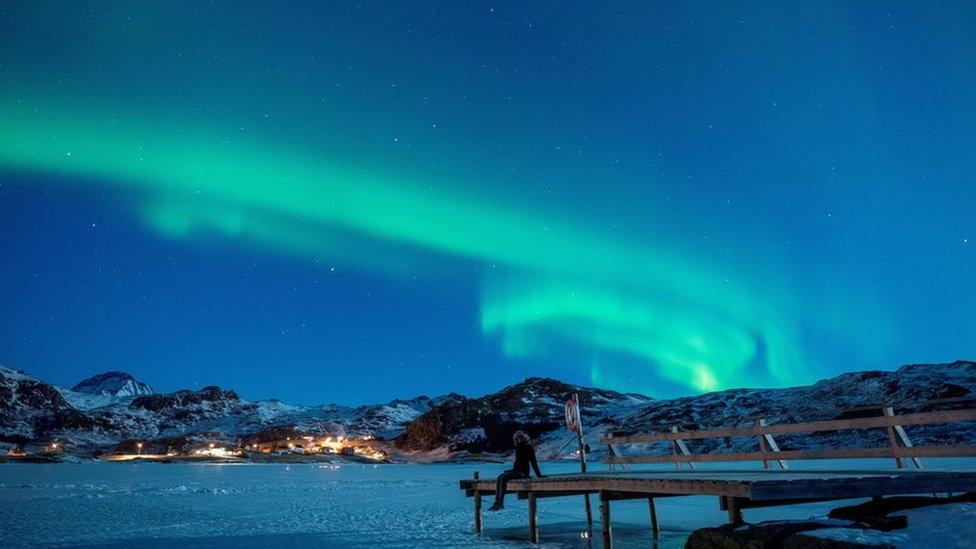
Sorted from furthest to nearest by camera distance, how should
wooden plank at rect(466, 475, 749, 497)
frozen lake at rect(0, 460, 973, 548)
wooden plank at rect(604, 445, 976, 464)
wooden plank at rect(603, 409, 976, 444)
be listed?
frozen lake at rect(0, 460, 973, 548) < wooden plank at rect(604, 445, 976, 464) < wooden plank at rect(603, 409, 976, 444) < wooden plank at rect(466, 475, 749, 497)

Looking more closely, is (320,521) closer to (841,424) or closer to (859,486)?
(841,424)

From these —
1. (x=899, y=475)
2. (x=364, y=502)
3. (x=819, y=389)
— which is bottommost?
(x=364, y=502)

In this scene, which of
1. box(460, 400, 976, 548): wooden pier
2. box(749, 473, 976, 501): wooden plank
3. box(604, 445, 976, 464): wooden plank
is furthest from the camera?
box(604, 445, 976, 464): wooden plank

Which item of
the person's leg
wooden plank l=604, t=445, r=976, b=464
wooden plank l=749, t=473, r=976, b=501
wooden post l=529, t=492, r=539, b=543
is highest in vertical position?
wooden plank l=604, t=445, r=976, b=464

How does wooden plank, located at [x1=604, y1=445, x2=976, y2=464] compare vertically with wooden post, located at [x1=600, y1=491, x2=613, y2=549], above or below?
above

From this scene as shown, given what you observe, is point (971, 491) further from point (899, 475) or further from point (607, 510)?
point (607, 510)

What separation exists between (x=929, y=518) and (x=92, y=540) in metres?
23.2

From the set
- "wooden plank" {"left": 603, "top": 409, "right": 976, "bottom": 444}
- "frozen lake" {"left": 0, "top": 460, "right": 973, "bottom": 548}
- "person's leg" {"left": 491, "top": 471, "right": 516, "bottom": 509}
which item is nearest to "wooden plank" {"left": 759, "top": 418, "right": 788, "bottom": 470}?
"wooden plank" {"left": 603, "top": 409, "right": 976, "bottom": 444}

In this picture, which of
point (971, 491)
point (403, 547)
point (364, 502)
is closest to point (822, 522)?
point (971, 491)

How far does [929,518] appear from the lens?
1166cm

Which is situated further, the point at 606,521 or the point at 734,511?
the point at 606,521

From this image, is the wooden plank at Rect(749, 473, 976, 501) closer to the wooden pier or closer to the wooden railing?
the wooden pier

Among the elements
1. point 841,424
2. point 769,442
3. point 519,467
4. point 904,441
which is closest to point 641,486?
point 769,442

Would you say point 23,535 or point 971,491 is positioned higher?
point 971,491
